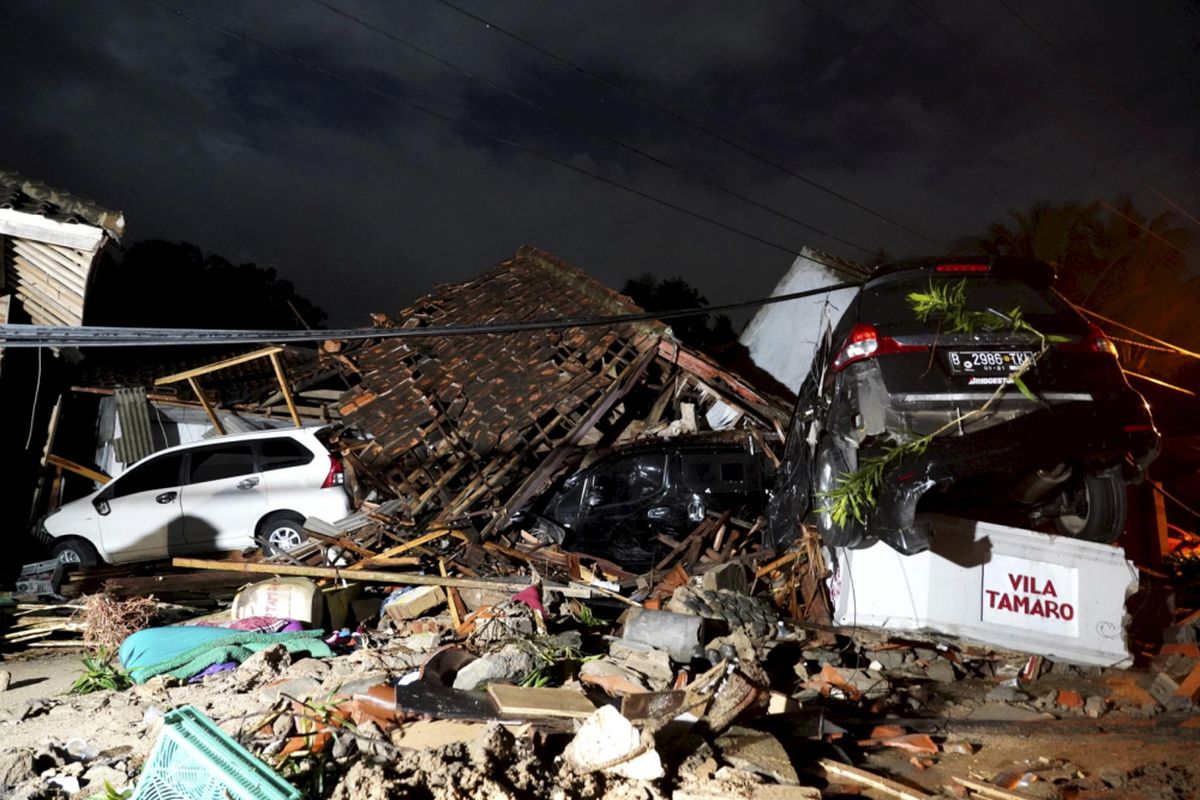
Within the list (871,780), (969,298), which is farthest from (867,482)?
(871,780)

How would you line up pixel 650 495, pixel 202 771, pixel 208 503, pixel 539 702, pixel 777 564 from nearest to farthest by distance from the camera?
pixel 202 771 < pixel 539 702 < pixel 777 564 < pixel 650 495 < pixel 208 503

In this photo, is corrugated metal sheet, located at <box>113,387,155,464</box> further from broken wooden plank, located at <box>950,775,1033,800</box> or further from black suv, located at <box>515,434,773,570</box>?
broken wooden plank, located at <box>950,775,1033,800</box>

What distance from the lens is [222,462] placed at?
11.1 m

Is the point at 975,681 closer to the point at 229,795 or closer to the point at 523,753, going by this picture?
the point at 523,753

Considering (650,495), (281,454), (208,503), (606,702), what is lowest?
(606,702)

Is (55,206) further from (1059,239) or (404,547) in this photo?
(1059,239)

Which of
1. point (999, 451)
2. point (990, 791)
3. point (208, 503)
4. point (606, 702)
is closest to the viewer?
point (990, 791)

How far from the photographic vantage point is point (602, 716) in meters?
3.73

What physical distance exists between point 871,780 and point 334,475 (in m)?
8.35

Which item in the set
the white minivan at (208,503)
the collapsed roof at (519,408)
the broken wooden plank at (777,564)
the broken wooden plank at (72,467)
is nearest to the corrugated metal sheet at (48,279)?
the white minivan at (208,503)

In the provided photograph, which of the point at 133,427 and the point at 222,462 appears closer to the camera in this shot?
the point at 222,462

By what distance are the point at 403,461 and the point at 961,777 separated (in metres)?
8.07

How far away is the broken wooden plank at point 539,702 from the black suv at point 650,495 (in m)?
4.32

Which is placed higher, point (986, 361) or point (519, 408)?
point (986, 361)
